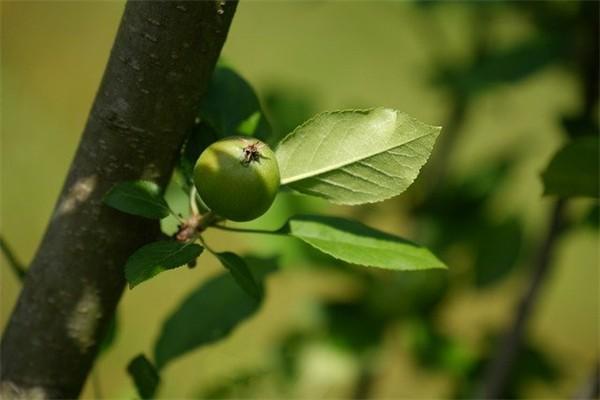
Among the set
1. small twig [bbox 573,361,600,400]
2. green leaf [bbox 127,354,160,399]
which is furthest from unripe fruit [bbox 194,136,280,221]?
small twig [bbox 573,361,600,400]

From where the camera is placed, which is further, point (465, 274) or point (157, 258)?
point (465, 274)

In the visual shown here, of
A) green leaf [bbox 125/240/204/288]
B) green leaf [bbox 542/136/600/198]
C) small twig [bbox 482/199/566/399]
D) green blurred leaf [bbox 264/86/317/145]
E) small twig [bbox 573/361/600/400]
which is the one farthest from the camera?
green blurred leaf [bbox 264/86/317/145]

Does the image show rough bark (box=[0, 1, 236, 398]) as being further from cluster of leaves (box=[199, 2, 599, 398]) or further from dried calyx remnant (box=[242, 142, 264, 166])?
cluster of leaves (box=[199, 2, 599, 398])

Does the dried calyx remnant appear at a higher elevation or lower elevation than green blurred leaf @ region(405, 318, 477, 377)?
higher

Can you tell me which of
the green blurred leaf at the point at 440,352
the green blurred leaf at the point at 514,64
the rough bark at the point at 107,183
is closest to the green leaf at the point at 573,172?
the rough bark at the point at 107,183

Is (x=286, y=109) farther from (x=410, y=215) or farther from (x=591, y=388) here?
(x=591, y=388)

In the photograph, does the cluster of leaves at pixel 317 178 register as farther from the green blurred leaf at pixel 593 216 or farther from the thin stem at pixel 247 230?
the green blurred leaf at pixel 593 216

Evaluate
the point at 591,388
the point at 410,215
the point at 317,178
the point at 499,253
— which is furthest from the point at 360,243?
the point at 410,215
